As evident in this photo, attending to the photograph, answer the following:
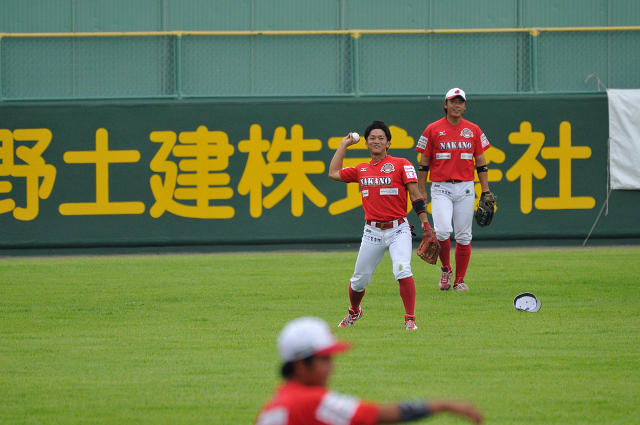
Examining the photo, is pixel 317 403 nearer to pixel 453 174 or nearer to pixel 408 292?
pixel 408 292

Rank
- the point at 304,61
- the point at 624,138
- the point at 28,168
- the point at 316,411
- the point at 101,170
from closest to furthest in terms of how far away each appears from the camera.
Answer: the point at 316,411 < the point at 28,168 < the point at 101,170 < the point at 624,138 < the point at 304,61

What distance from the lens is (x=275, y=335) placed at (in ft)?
27.7

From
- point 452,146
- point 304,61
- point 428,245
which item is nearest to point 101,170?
point 304,61

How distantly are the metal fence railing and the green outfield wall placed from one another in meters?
0.45

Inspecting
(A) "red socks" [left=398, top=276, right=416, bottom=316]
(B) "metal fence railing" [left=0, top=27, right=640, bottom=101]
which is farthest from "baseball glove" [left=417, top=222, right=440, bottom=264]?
(B) "metal fence railing" [left=0, top=27, right=640, bottom=101]

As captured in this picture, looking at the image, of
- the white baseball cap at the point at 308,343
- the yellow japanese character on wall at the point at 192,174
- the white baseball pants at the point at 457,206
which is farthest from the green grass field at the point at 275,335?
the white baseball cap at the point at 308,343

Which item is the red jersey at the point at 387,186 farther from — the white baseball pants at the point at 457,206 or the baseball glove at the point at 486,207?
the baseball glove at the point at 486,207

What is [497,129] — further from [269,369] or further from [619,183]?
[269,369]

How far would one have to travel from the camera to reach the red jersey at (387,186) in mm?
8680

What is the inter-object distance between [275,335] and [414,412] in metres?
5.17

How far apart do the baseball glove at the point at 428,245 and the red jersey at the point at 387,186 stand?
416mm

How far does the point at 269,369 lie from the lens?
7.00 m

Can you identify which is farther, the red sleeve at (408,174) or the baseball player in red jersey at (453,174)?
the baseball player in red jersey at (453,174)

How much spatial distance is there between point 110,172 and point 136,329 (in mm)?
7295
